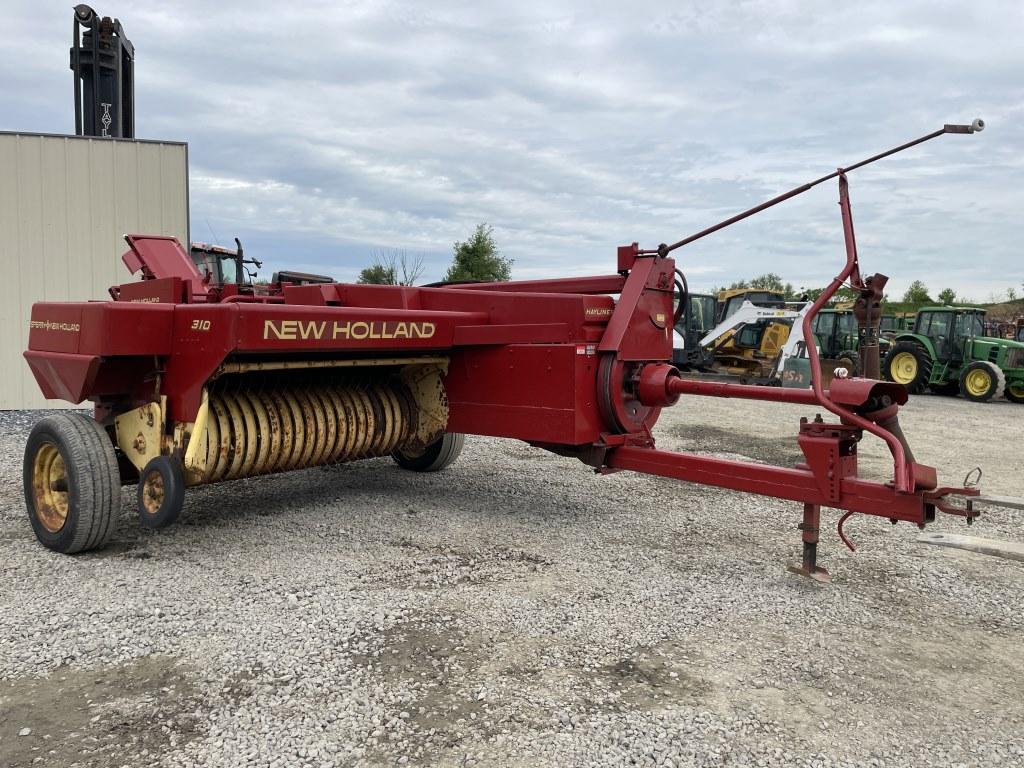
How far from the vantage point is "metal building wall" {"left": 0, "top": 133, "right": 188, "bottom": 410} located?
9.30 metres

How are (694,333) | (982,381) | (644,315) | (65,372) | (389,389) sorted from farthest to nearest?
(694,333)
(982,381)
(389,389)
(644,315)
(65,372)

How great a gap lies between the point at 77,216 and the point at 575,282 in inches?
279

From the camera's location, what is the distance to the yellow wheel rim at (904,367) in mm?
15906

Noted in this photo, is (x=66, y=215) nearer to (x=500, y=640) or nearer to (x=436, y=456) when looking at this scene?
(x=436, y=456)

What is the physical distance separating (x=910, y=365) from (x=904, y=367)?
0.13 metres

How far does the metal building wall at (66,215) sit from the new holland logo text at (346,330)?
21.0ft

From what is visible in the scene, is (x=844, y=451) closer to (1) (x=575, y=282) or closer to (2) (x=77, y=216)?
(1) (x=575, y=282)

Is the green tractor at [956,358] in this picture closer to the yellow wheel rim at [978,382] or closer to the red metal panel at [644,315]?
the yellow wheel rim at [978,382]

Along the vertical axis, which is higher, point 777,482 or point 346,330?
point 346,330

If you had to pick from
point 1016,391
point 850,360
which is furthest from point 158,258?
point 1016,391

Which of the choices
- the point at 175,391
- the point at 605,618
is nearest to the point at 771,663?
the point at 605,618

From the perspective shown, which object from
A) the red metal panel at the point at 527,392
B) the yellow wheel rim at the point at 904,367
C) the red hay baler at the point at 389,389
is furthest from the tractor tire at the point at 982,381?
the red metal panel at the point at 527,392

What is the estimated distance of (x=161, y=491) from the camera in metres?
3.99

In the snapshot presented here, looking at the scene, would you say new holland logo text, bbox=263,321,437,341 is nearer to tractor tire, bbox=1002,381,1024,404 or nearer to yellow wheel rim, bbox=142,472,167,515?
yellow wheel rim, bbox=142,472,167,515
